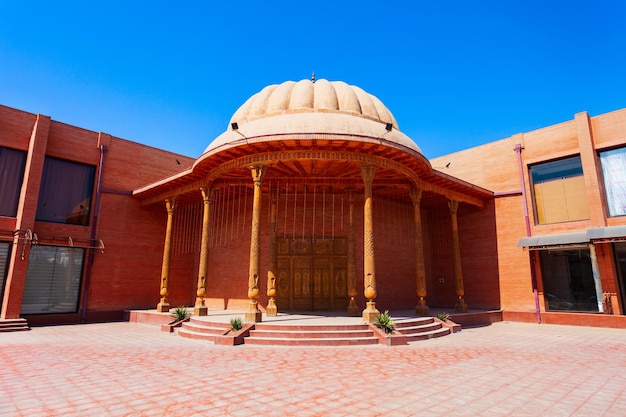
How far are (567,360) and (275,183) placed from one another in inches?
392

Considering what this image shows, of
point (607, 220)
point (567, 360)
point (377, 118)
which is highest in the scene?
point (377, 118)

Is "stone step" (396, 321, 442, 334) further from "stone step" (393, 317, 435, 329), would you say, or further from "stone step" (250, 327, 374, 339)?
"stone step" (250, 327, 374, 339)

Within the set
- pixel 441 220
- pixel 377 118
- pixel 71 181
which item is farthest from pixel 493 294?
pixel 71 181

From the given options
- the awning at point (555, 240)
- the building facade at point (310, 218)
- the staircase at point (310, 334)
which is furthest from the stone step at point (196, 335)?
the awning at point (555, 240)

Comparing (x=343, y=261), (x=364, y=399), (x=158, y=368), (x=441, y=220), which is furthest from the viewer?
(x=441, y=220)

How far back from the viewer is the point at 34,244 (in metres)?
13.3

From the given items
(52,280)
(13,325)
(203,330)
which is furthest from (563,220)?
(13,325)

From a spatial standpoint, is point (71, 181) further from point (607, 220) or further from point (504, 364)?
point (607, 220)

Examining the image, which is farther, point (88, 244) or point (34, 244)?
point (88, 244)

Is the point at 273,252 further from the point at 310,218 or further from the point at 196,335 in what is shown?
the point at 196,335

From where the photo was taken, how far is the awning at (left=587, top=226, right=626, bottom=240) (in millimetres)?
12148

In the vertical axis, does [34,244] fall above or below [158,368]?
above

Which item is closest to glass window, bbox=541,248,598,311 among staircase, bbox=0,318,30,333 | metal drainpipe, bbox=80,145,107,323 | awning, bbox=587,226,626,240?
awning, bbox=587,226,626,240

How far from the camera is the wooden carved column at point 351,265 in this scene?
12.7m
